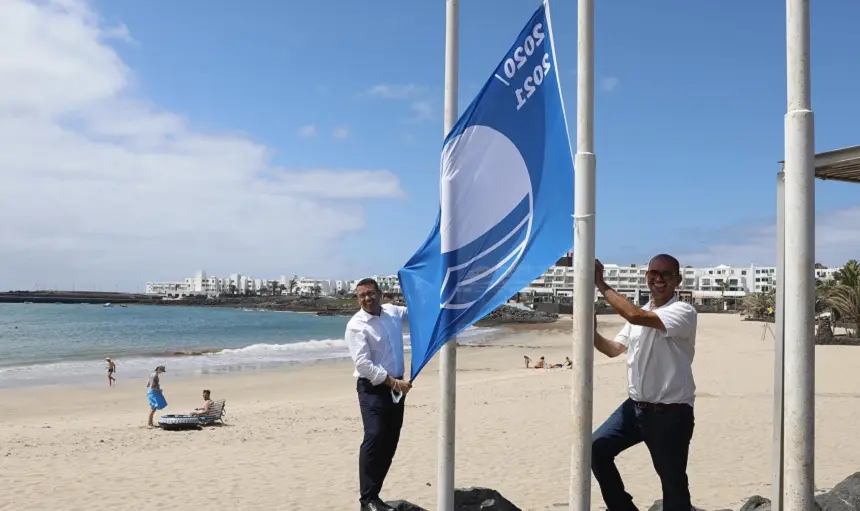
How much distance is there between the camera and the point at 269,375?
2819cm

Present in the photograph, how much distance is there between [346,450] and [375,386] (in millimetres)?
5180

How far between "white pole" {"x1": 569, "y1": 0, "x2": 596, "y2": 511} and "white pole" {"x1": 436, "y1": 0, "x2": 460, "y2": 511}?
0.88m

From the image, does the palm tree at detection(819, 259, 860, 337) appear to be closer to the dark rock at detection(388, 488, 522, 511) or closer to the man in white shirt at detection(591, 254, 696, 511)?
the dark rock at detection(388, 488, 522, 511)

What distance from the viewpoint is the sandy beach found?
722cm

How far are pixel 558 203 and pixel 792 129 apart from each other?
48.9 inches

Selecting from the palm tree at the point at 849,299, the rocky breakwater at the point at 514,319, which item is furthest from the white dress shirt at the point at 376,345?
the rocky breakwater at the point at 514,319

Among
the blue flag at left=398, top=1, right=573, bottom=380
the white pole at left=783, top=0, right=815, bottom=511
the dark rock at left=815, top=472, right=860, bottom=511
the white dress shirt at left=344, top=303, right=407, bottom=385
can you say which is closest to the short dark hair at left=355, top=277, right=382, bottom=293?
the white dress shirt at left=344, top=303, right=407, bottom=385

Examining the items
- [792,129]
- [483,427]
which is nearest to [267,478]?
[483,427]

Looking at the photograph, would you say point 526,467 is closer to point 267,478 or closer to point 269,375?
point 267,478

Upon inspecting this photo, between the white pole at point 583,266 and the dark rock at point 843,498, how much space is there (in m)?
2.12

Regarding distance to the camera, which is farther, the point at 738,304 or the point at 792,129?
the point at 738,304

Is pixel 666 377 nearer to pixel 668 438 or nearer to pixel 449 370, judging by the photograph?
pixel 668 438

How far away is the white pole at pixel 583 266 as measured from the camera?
3.63m

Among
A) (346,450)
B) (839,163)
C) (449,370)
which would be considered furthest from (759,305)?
(449,370)
